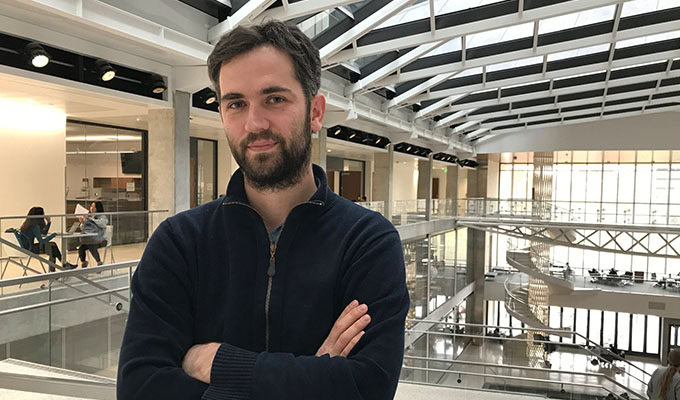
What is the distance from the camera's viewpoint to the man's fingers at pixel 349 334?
156 centimetres

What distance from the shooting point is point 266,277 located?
1.65 m

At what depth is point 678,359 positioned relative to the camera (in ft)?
24.4

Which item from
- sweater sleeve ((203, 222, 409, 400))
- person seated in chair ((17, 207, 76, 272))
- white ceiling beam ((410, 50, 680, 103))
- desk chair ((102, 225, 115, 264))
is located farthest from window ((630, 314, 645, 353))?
sweater sleeve ((203, 222, 409, 400))

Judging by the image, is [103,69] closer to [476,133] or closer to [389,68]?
[389,68]

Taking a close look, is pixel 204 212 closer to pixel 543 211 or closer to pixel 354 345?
pixel 354 345

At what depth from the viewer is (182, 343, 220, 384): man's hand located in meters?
1.58

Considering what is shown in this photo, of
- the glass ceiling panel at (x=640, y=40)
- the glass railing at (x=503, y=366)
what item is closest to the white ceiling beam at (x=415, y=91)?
the glass ceiling panel at (x=640, y=40)

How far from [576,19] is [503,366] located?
31.2 feet

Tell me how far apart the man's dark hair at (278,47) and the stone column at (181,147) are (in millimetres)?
10430

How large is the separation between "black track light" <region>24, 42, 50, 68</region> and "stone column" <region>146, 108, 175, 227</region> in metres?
3.45

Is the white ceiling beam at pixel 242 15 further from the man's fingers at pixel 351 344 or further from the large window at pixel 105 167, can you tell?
the large window at pixel 105 167

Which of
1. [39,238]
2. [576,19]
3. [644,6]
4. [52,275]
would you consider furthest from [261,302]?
[644,6]

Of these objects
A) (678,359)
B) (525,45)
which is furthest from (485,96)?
(678,359)

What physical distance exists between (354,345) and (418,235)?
24.8 meters
